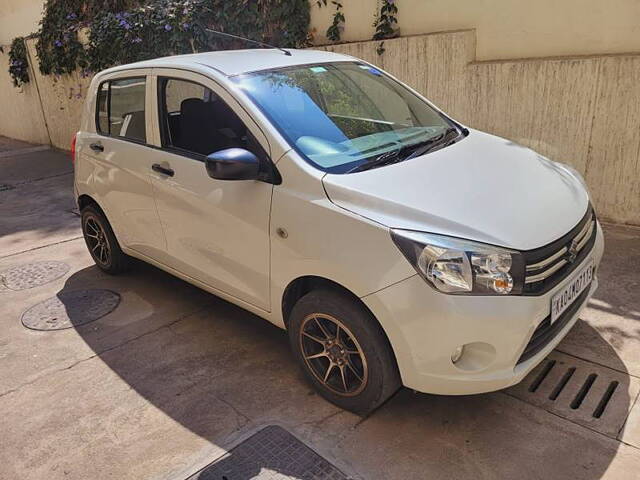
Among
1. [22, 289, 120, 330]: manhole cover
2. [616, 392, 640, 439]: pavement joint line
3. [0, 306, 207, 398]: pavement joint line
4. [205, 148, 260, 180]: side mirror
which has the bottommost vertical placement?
[22, 289, 120, 330]: manhole cover

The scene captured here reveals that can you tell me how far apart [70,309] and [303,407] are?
2378mm

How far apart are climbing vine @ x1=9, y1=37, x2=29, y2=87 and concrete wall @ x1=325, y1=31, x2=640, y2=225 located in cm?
951

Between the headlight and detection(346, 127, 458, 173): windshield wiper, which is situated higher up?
detection(346, 127, 458, 173): windshield wiper

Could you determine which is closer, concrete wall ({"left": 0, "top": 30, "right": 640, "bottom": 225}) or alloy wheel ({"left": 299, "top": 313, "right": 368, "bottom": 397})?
alloy wheel ({"left": 299, "top": 313, "right": 368, "bottom": 397})

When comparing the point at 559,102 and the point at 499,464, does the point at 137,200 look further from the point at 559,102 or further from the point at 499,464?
the point at 559,102

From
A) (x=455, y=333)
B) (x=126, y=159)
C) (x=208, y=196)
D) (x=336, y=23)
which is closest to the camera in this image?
(x=455, y=333)

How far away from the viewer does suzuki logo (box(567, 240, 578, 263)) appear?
269cm

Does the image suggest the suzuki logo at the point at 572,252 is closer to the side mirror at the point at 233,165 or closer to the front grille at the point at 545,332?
the front grille at the point at 545,332

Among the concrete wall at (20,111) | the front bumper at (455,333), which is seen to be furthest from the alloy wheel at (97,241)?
the concrete wall at (20,111)

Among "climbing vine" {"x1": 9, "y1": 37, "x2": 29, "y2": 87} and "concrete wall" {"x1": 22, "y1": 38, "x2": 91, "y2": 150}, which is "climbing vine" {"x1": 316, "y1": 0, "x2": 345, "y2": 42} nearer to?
"concrete wall" {"x1": 22, "y1": 38, "x2": 91, "y2": 150}

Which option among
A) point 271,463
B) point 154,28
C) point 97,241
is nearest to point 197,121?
point 97,241

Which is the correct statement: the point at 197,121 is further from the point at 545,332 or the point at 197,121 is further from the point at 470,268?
the point at 545,332

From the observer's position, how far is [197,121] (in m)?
3.54

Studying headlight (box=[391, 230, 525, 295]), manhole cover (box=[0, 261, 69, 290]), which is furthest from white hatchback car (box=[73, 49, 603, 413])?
manhole cover (box=[0, 261, 69, 290])
